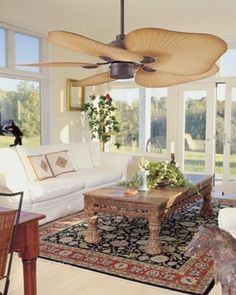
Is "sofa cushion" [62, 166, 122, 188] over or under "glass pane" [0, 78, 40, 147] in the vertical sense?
under

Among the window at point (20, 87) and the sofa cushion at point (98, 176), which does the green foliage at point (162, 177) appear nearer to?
the sofa cushion at point (98, 176)

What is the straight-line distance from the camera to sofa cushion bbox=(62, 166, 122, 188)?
16.2 ft

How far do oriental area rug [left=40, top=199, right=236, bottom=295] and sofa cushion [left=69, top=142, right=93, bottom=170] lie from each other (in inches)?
45.0

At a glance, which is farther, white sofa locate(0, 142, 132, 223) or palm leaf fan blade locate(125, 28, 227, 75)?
white sofa locate(0, 142, 132, 223)

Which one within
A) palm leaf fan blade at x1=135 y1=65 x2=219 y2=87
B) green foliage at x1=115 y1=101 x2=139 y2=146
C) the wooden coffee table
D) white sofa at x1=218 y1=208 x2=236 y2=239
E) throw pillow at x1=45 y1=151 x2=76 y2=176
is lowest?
the wooden coffee table

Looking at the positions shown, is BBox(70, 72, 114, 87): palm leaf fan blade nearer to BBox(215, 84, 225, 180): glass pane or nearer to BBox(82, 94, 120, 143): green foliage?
BBox(82, 94, 120, 143): green foliage

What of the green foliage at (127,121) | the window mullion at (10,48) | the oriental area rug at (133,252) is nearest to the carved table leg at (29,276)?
the oriental area rug at (133,252)

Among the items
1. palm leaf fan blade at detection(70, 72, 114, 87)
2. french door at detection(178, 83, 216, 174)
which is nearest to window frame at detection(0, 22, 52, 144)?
palm leaf fan blade at detection(70, 72, 114, 87)

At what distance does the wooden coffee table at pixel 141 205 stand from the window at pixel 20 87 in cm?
233

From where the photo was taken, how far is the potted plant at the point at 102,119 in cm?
701

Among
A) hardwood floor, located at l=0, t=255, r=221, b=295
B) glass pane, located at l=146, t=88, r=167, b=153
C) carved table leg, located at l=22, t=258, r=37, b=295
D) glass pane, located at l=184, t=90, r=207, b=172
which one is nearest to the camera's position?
carved table leg, located at l=22, t=258, r=37, b=295

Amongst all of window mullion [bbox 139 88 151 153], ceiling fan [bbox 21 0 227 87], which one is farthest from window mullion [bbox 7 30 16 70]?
ceiling fan [bbox 21 0 227 87]

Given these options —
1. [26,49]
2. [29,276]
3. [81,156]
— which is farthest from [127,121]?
[29,276]

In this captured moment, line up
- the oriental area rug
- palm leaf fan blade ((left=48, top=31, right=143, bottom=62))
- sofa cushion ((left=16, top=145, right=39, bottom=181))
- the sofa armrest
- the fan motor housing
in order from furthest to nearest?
the sofa armrest < sofa cushion ((left=16, top=145, right=39, bottom=181)) < the fan motor housing < the oriental area rug < palm leaf fan blade ((left=48, top=31, right=143, bottom=62))
